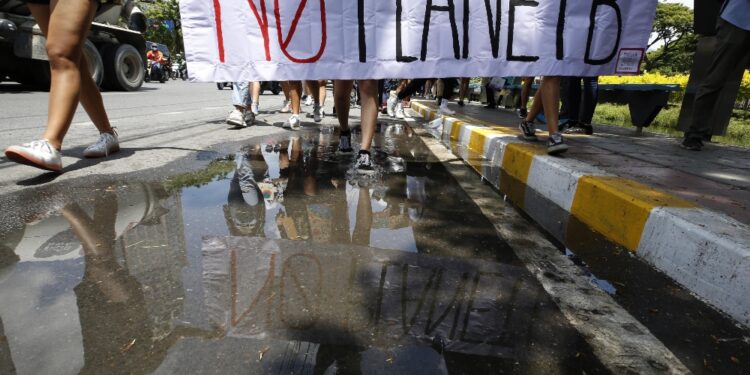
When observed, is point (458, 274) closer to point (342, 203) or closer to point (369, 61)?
point (342, 203)

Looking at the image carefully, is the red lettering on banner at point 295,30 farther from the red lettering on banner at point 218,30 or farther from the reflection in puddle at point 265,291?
the reflection in puddle at point 265,291

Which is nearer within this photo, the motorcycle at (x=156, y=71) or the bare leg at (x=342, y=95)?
the bare leg at (x=342, y=95)

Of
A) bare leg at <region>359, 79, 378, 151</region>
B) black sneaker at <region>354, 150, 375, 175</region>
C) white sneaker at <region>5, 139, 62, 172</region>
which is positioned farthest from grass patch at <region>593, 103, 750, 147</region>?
white sneaker at <region>5, 139, 62, 172</region>

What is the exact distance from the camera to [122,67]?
9906mm

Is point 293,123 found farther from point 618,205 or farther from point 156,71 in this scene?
point 156,71

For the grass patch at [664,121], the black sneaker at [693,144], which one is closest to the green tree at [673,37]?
the grass patch at [664,121]

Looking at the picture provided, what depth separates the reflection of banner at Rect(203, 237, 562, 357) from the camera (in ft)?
3.84

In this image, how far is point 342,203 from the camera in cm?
235

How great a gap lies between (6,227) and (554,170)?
2.86m

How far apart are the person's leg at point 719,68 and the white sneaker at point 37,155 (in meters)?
4.98

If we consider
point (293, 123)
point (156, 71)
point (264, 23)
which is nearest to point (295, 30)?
point (264, 23)

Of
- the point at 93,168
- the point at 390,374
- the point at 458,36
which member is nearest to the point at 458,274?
Answer: the point at 390,374

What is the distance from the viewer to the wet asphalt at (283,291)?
3.51ft

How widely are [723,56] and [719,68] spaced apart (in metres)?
0.10
